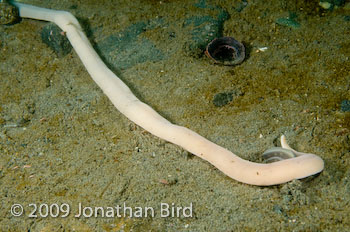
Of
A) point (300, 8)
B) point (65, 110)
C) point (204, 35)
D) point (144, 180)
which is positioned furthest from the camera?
point (300, 8)

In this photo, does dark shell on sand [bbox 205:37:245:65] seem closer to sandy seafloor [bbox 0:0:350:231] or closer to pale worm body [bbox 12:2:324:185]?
sandy seafloor [bbox 0:0:350:231]

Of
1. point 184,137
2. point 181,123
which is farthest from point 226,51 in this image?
point 184,137

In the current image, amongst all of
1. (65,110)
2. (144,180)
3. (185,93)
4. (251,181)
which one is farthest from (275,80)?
(65,110)

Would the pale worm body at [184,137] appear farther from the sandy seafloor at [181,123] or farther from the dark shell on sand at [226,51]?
the dark shell on sand at [226,51]

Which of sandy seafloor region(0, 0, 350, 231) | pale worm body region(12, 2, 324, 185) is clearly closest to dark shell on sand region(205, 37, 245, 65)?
sandy seafloor region(0, 0, 350, 231)

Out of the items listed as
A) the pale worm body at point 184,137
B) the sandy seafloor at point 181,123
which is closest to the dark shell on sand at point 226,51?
the sandy seafloor at point 181,123

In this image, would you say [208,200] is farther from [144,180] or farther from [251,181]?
[144,180]
